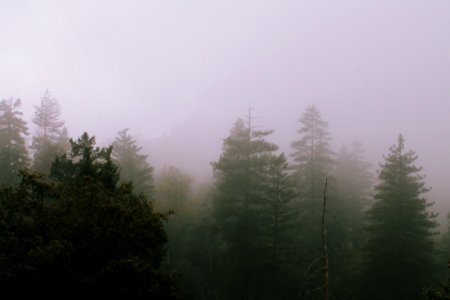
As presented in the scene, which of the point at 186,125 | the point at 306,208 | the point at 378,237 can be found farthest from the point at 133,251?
the point at 186,125

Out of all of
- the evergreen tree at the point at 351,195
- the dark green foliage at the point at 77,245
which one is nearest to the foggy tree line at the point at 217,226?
the dark green foliage at the point at 77,245

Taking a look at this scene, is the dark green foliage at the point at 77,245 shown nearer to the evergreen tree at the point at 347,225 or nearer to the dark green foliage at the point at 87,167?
the dark green foliage at the point at 87,167

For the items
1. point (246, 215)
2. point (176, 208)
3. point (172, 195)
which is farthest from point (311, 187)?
point (172, 195)

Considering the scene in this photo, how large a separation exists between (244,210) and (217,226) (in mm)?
3216

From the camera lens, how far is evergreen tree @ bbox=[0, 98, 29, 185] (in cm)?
3061

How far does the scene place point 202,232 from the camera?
37.0m

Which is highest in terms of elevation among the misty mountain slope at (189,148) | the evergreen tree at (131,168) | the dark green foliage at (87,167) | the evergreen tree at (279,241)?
the misty mountain slope at (189,148)

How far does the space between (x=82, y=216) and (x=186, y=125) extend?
110799 millimetres

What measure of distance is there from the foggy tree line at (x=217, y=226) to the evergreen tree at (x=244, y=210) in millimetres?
80

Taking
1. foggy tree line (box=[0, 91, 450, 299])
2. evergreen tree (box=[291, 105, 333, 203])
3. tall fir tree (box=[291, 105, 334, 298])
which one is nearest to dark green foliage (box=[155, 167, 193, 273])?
foggy tree line (box=[0, 91, 450, 299])

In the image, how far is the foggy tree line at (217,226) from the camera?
499 inches

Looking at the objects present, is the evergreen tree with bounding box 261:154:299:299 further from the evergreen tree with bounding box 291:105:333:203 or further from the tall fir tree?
the evergreen tree with bounding box 291:105:333:203

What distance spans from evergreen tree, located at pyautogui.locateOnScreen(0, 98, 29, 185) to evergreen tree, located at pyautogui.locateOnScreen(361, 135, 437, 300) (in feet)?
89.5

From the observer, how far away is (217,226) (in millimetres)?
30516
